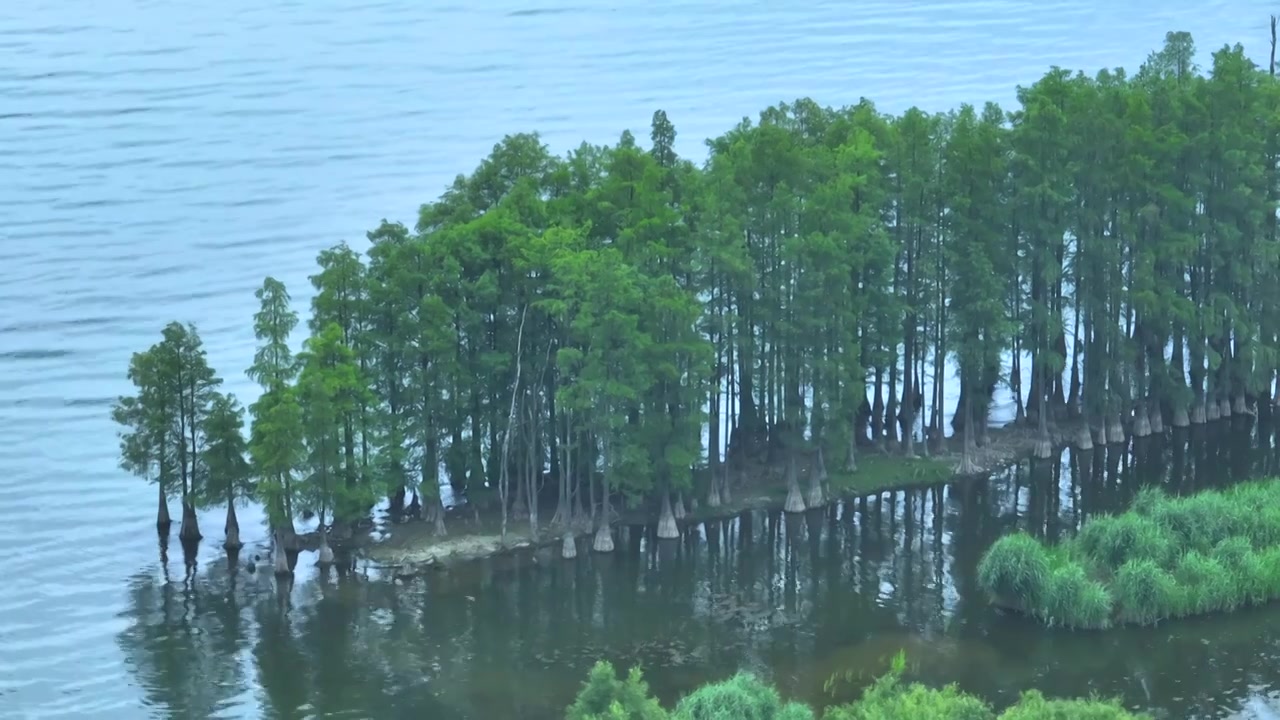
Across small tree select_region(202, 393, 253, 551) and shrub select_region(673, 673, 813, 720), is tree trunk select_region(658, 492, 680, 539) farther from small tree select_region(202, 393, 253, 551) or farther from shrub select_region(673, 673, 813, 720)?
shrub select_region(673, 673, 813, 720)

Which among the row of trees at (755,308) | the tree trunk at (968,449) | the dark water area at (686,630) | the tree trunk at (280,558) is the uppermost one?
the row of trees at (755,308)

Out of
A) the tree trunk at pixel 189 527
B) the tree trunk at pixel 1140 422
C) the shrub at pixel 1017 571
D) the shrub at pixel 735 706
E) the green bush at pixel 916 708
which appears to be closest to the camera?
the green bush at pixel 916 708

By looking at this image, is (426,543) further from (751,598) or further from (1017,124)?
(1017,124)

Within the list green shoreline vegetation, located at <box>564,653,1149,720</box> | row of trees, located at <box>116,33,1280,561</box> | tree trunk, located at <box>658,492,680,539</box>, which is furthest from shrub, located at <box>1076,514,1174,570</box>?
tree trunk, located at <box>658,492,680,539</box>

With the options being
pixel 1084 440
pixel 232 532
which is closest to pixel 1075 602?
pixel 1084 440

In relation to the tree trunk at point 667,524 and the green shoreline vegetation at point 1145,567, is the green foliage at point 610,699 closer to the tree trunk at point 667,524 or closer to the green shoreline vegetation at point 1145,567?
the green shoreline vegetation at point 1145,567

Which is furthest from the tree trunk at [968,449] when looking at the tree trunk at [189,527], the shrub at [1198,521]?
the tree trunk at [189,527]

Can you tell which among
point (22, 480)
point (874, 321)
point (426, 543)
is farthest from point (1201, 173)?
point (22, 480)

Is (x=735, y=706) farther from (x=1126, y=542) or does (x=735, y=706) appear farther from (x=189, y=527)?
(x=189, y=527)
